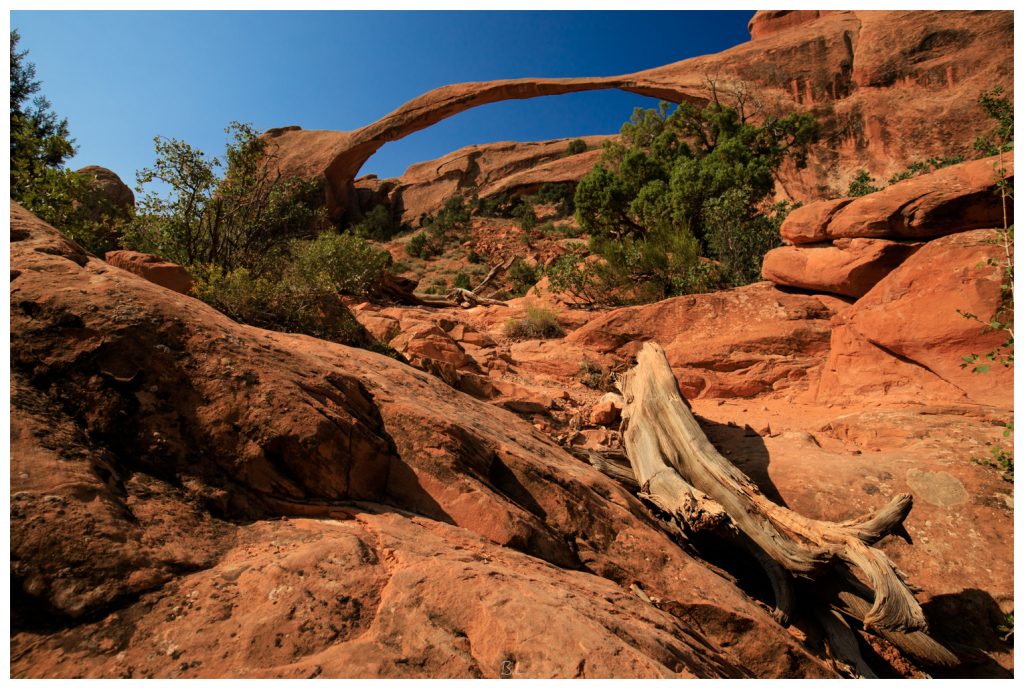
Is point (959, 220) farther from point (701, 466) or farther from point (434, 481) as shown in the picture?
point (434, 481)

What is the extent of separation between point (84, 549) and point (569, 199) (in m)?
32.2

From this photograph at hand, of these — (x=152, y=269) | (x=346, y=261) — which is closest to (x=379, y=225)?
(x=346, y=261)

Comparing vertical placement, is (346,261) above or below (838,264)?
above

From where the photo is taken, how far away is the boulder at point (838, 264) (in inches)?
308

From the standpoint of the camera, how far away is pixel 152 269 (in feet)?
20.6

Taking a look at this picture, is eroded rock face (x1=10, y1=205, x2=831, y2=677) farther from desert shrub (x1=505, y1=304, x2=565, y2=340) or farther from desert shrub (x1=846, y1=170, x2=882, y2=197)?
desert shrub (x1=846, y1=170, x2=882, y2=197)

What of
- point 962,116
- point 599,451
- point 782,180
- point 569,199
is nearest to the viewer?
point 599,451

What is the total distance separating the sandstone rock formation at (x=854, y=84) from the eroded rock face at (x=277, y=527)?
22.7 m

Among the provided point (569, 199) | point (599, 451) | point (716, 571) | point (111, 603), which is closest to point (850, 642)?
point (716, 571)

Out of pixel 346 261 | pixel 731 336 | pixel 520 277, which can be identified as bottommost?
pixel 731 336

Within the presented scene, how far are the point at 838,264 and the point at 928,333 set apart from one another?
6.86ft

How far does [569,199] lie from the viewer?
32094 mm

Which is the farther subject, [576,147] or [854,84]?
[576,147]

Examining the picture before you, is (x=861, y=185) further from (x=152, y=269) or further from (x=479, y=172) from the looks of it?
(x=479, y=172)
